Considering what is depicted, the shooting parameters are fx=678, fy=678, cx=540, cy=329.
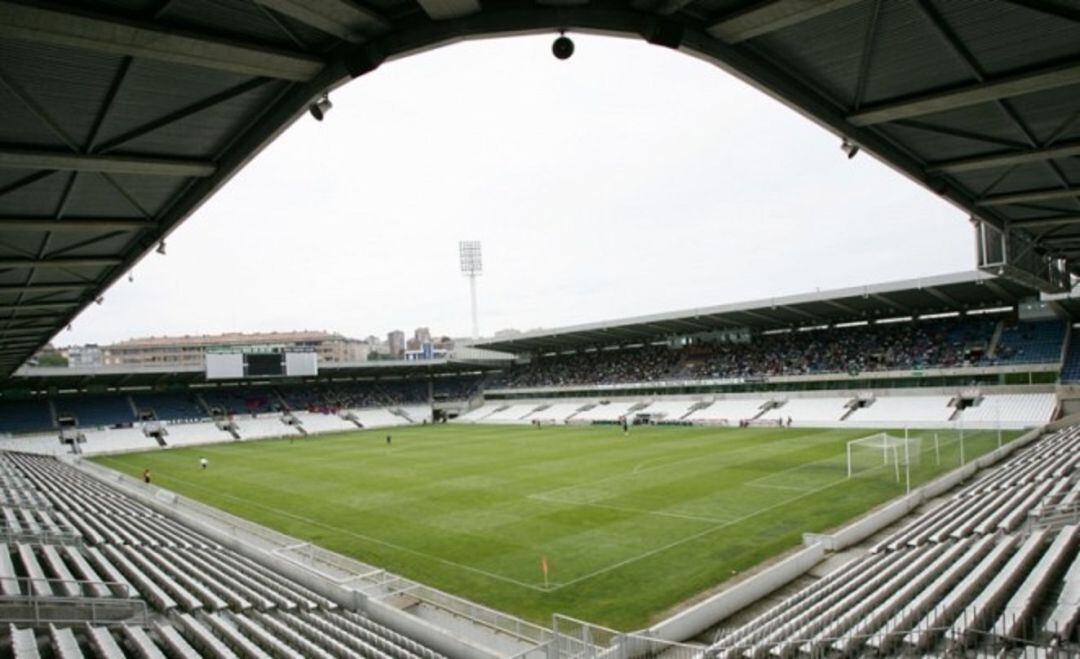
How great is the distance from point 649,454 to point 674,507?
43.9 feet

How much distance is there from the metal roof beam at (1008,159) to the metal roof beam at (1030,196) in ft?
5.88

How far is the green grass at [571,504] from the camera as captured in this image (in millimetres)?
16469

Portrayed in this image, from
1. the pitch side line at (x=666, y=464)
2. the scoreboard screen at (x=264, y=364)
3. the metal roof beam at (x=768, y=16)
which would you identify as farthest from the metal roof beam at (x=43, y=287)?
the scoreboard screen at (x=264, y=364)

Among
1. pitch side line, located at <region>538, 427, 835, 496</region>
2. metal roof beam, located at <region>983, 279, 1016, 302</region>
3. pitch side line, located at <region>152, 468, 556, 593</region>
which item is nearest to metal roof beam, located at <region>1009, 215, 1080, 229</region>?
pitch side line, located at <region>152, 468, 556, 593</region>

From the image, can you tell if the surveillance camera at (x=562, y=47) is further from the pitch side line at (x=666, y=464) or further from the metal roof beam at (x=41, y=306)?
the pitch side line at (x=666, y=464)

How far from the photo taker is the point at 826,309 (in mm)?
51438

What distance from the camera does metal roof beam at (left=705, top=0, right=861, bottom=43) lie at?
6020mm

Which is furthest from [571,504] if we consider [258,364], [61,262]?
[258,364]

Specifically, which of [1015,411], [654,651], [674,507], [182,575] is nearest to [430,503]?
[674,507]

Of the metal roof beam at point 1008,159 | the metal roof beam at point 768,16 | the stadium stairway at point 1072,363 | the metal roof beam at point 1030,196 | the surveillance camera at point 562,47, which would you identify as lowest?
the stadium stairway at point 1072,363

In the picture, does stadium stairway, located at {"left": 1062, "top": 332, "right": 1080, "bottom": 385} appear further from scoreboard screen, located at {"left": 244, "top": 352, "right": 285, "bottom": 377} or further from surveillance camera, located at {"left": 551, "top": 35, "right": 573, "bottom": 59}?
scoreboard screen, located at {"left": 244, "top": 352, "right": 285, "bottom": 377}

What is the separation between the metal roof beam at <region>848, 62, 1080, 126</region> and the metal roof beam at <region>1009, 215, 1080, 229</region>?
7.80 m

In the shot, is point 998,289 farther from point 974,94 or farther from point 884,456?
point 974,94

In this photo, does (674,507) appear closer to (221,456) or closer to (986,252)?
(986,252)
